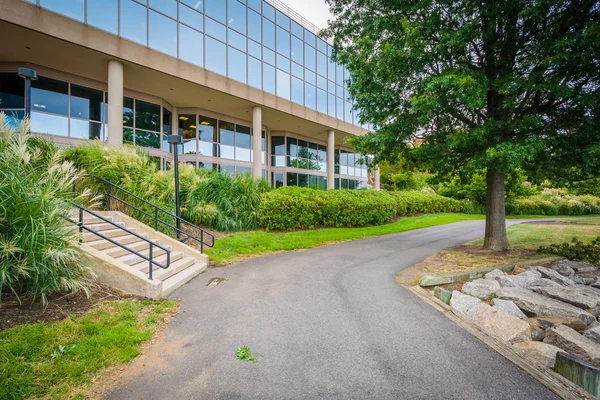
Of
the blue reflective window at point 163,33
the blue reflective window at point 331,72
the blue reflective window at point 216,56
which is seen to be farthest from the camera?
the blue reflective window at point 331,72

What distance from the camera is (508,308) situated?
4324 millimetres

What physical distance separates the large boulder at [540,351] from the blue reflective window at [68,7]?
17.4 meters

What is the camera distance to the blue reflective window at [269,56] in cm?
1852

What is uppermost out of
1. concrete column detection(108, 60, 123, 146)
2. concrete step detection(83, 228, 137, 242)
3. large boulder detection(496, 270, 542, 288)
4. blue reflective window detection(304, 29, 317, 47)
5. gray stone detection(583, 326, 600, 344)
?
blue reflective window detection(304, 29, 317, 47)

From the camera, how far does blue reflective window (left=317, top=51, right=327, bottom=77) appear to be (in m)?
22.4

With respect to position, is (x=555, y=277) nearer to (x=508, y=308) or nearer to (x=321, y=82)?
(x=508, y=308)

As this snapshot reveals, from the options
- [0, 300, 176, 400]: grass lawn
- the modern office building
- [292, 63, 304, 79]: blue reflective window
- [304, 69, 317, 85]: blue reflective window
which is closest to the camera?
[0, 300, 176, 400]: grass lawn

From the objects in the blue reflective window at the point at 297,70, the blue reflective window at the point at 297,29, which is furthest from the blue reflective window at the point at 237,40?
the blue reflective window at the point at 297,29

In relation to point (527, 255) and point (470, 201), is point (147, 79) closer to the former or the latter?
point (527, 255)

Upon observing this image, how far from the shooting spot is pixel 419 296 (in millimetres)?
4945

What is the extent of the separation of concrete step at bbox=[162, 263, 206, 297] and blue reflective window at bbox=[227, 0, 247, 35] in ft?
53.8

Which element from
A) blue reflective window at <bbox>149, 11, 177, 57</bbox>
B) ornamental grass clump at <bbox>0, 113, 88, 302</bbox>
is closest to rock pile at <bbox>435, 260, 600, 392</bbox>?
ornamental grass clump at <bbox>0, 113, 88, 302</bbox>

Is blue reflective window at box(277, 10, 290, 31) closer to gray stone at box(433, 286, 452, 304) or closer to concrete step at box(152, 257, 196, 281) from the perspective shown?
concrete step at box(152, 257, 196, 281)

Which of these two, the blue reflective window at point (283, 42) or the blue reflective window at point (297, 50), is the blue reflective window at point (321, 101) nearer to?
the blue reflective window at point (297, 50)
